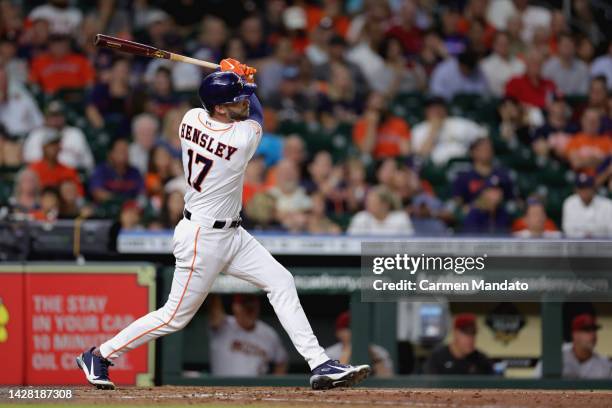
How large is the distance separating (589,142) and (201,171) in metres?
6.18

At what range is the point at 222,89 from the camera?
662 centimetres

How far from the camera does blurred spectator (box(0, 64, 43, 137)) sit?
39.5 ft

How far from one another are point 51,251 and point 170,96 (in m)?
3.78

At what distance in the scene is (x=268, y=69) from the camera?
1249 cm

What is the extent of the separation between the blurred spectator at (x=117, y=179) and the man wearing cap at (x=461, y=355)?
3.27m

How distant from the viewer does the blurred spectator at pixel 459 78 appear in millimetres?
12750

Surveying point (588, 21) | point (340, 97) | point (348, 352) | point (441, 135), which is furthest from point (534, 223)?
point (588, 21)

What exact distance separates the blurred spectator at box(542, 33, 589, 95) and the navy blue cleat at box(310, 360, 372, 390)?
706 cm

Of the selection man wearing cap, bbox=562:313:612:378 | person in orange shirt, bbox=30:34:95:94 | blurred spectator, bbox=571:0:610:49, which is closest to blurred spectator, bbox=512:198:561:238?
man wearing cap, bbox=562:313:612:378

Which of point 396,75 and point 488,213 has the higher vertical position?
point 396,75

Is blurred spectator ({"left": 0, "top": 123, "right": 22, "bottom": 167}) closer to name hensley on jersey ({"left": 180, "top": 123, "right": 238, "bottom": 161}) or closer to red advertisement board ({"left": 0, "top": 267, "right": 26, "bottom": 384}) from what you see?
red advertisement board ({"left": 0, "top": 267, "right": 26, "bottom": 384})

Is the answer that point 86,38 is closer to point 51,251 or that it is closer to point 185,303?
point 51,251

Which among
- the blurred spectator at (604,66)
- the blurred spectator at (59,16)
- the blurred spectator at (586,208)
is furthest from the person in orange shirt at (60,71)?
the blurred spectator at (604,66)

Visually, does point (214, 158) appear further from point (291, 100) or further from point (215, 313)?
point (291, 100)
